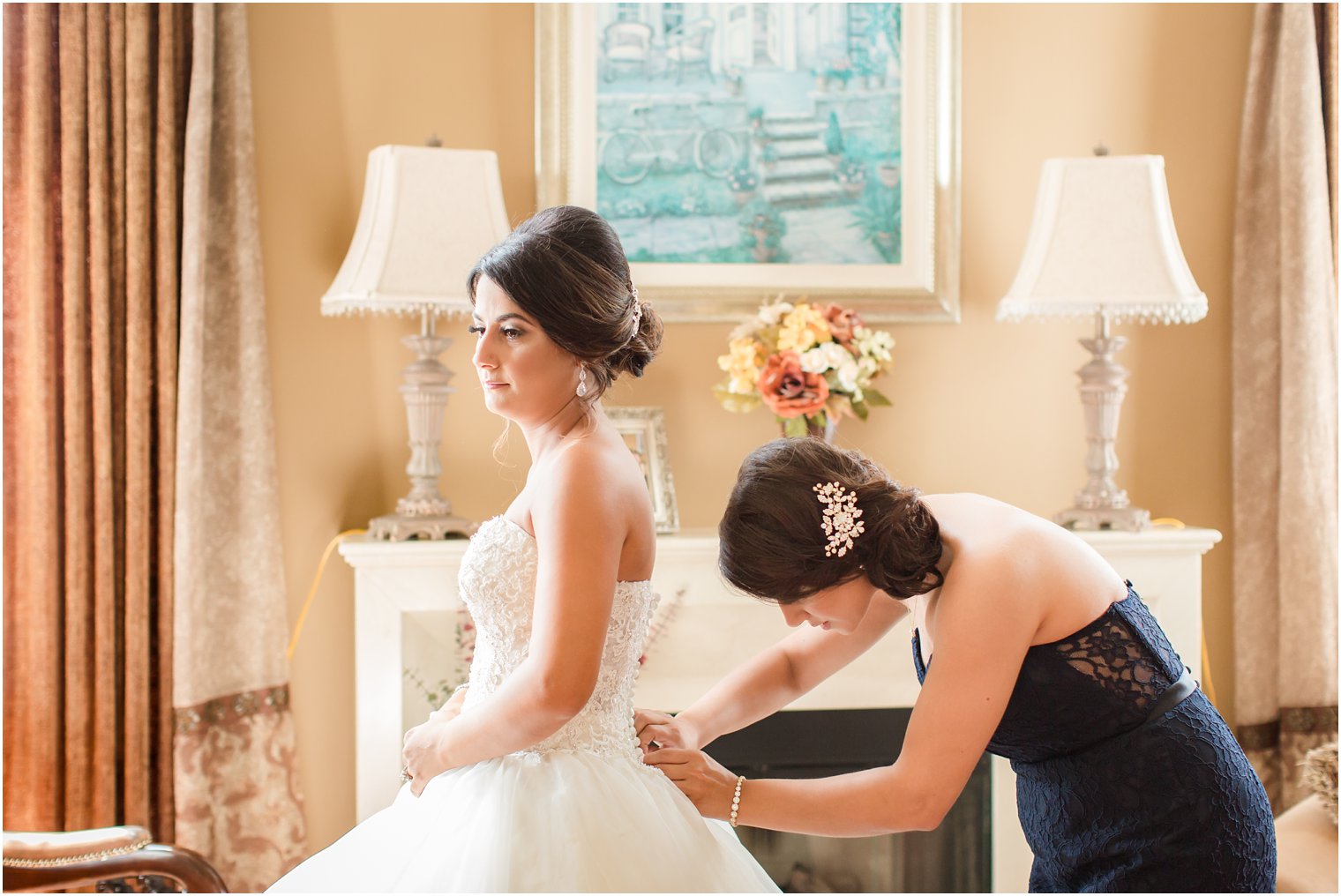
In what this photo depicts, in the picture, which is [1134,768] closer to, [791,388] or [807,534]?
[807,534]

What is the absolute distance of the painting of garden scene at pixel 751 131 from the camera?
9.26 ft

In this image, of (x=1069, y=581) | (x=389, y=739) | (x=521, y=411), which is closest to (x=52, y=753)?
(x=389, y=739)

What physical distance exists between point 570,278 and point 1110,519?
177 centimetres

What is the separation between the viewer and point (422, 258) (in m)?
2.43

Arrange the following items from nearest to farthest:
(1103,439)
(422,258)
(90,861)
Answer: (90,861) < (422,258) < (1103,439)

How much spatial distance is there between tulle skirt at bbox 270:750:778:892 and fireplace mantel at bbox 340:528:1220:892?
105 cm

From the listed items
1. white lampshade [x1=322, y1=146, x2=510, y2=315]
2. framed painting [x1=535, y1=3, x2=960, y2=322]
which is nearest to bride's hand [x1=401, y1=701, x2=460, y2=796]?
white lampshade [x1=322, y1=146, x2=510, y2=315]

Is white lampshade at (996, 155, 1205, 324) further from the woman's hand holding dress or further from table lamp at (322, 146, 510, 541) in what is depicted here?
the woman's hand holding dress

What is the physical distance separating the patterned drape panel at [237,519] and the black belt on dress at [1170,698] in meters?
1.99

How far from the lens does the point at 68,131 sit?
8.00 ft

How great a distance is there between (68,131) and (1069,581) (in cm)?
232

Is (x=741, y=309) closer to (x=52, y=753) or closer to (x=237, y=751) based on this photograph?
(x=237, y=751)

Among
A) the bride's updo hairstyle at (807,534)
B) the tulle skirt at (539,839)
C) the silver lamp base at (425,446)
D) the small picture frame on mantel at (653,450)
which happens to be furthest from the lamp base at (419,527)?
the bride's updo hairstyle at (807,534)

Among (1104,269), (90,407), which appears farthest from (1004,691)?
(90,407)
